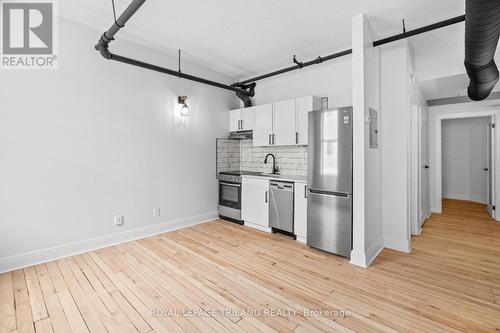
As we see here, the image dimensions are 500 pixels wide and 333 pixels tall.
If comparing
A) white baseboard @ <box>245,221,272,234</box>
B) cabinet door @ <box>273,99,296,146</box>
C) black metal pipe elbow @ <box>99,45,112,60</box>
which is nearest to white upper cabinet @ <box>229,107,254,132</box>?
cabinet door @ <box>273,99,296,146</box>

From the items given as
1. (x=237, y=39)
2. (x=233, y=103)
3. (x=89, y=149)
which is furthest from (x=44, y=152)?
(x=233, y=103)

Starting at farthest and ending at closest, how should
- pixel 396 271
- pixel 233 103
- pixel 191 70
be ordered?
pixel 233 103 < pixel 191 70 < pixel 396 271

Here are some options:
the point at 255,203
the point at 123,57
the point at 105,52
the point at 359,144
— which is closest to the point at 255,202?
the point at 255,203

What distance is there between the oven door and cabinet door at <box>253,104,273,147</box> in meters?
0.96

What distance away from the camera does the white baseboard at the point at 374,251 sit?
9.68 feet

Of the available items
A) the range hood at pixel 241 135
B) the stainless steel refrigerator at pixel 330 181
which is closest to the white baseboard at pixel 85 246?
the range hood at pixel 241 135

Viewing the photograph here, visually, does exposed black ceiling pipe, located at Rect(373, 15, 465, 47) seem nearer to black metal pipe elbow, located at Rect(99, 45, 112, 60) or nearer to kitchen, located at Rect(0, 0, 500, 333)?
kitchen, located at Rect(0, 0, 500, 333)

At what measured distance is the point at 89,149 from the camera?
3.29 m

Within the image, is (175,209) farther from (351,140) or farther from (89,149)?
(351,140)

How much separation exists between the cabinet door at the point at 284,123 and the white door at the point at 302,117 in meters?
0.09

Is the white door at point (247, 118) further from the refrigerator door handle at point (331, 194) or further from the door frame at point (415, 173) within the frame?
the door frame at point (415, 173)

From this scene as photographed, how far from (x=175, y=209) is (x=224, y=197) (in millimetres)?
1012

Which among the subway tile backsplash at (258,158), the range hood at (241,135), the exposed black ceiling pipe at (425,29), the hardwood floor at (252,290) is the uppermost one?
the exposed black ceiling pipe at (425,29)

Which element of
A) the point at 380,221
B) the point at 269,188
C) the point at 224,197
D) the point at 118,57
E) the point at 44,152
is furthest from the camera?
the point at 224,197
